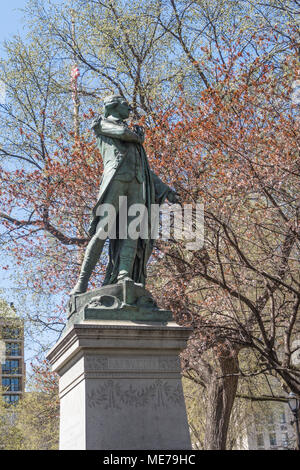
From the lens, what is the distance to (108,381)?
639 cm

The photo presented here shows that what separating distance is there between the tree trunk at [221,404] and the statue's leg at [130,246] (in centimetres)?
821

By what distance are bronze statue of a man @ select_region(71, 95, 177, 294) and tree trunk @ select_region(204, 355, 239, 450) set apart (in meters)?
8.04

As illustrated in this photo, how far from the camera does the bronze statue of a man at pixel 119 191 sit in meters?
7.36

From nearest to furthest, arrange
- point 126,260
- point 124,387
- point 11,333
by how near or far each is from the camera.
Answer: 1. point 124,387
2. point 126,260
3. point 11,333

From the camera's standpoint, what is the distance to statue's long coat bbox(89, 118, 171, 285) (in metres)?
7.49

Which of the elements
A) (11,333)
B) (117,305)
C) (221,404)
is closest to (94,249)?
(117,305)

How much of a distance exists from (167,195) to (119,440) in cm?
319

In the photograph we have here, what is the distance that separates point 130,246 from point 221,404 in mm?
8887

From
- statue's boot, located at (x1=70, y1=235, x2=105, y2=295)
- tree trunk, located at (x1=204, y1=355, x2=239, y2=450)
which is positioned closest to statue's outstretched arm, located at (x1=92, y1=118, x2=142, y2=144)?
statue's boot, located at (x1=70, y1=235, x2=105, y2=295)

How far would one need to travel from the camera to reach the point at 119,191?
7.49m

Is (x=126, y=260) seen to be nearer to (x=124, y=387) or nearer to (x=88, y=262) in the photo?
(x=88, y=262)

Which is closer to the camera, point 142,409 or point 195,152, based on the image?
point 142,409
